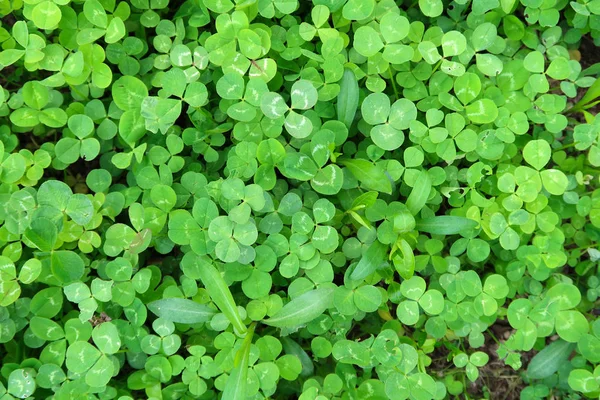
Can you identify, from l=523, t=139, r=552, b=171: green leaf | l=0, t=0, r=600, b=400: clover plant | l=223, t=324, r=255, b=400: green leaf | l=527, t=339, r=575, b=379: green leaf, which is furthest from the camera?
l=527, t=339, r=575, b=379: green leaf

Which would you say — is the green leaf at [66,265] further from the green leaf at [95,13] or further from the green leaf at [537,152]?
the green leaf at [537,152]

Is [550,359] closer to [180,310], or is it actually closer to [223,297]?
[223,297]

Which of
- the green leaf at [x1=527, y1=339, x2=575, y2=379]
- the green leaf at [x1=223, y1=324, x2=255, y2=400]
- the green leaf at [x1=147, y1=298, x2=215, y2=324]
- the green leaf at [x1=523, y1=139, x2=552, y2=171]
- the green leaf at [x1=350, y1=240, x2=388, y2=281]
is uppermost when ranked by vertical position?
the green leaf at [x1=523, y1=139, x2=552, y2=171]

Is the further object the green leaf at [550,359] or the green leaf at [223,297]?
the green leaf at [550,359]

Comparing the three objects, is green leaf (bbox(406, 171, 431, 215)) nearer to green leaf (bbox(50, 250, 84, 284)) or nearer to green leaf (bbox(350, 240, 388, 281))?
green leaf (bbox(350, 240, 388, 281))

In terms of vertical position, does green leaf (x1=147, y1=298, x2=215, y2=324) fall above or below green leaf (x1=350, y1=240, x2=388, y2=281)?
below

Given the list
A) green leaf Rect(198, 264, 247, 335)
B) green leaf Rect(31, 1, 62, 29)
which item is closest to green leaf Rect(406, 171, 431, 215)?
green leaf Rect(198, 264, 247, 335)

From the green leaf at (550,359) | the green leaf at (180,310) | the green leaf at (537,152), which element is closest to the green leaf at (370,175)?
the green leaf at (537,152)

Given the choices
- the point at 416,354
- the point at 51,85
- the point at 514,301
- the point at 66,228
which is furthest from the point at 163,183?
the point at 514,301

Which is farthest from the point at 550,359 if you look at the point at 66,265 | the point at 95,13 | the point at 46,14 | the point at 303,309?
the point at 46,14
